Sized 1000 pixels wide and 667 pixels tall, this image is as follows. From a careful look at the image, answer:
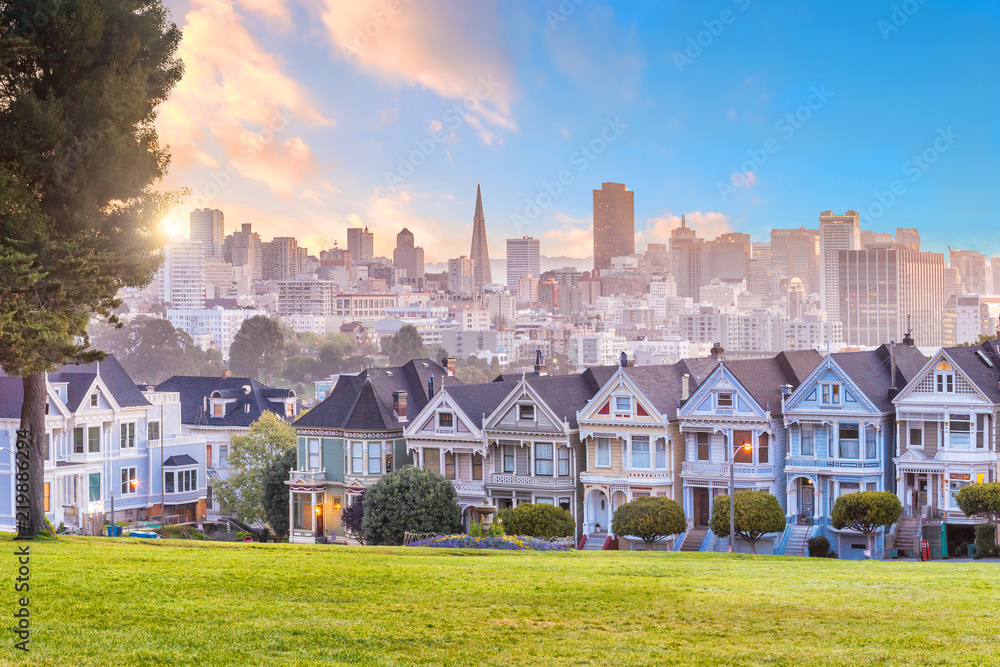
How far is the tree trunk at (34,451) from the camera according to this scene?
1359 inches

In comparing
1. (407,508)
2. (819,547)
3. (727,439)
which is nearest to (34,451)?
(407,508)

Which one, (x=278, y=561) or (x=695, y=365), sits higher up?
(x=695, y=365)

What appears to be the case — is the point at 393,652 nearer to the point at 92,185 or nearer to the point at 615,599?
the point at 615,599

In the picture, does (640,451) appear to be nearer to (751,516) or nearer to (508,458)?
(508,458)

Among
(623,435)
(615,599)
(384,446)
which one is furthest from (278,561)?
(384,446)

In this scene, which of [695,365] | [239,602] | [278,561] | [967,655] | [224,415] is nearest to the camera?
[967,655]

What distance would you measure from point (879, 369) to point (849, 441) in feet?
12.8

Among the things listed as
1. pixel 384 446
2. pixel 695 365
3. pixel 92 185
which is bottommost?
pixel 384 446

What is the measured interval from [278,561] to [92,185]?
36.7 ft

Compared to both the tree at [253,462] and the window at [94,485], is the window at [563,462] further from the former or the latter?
the window at [94,485]

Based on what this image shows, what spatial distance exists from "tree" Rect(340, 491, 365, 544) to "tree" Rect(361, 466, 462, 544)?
2111mm

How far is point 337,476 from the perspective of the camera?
200 feet

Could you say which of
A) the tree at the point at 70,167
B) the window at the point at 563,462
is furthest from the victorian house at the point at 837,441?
the tree at the point at 70,167

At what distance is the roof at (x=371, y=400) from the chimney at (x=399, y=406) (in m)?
0.18
